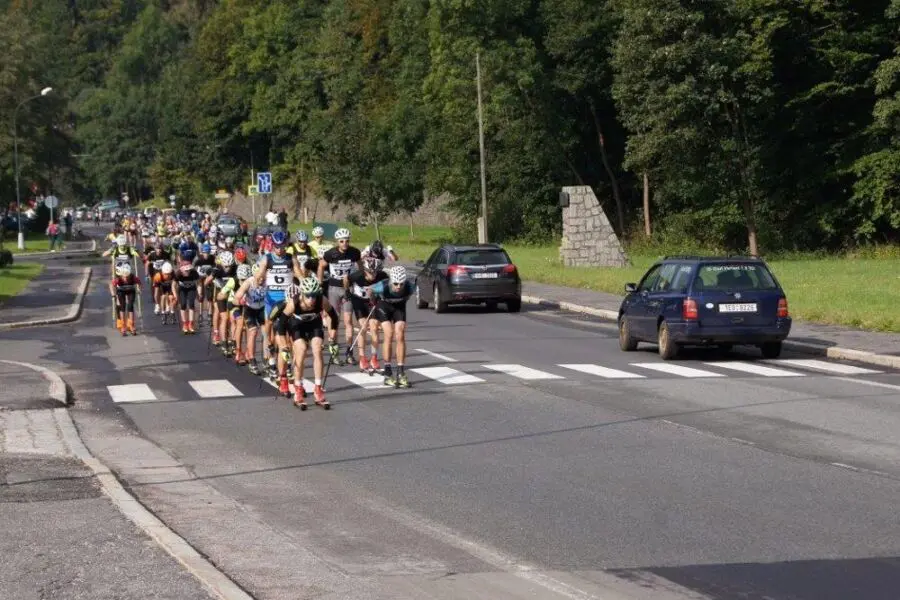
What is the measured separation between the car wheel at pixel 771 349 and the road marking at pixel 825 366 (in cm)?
24

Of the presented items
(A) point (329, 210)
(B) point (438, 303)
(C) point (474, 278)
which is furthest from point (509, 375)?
(A) point (329, 210)

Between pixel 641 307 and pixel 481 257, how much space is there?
11303 mm

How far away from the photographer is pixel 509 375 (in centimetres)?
2080

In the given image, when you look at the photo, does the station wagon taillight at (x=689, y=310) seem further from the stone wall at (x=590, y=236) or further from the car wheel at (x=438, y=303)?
the stone wall at (x=590, y=236)

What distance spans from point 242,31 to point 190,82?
454 inches

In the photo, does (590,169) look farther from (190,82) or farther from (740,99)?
(190,82)

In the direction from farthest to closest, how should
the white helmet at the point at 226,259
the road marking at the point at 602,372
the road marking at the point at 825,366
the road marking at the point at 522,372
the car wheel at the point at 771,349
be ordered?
the white helmet at the point at 226,259 < the car wheel at the point at 771,349 < the road marking at the point at 825,366 < the road marking at the point at 522,372 < the road marking at the point at 602,372

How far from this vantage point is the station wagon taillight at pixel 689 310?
22125 mm

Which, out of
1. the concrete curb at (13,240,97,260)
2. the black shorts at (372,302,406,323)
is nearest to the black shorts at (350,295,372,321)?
the black shorts at (372,302,406,323)

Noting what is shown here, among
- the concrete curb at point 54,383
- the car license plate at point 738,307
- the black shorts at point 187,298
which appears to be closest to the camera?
the concrete curb at point 54,383

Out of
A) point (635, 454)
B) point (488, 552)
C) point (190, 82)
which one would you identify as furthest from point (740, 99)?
point (190, 82)

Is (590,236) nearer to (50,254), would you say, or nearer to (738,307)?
(738,307)

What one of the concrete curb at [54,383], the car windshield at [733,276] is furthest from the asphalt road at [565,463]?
the car windshield at [733,276]

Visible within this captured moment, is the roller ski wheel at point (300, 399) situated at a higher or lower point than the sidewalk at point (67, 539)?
lower
